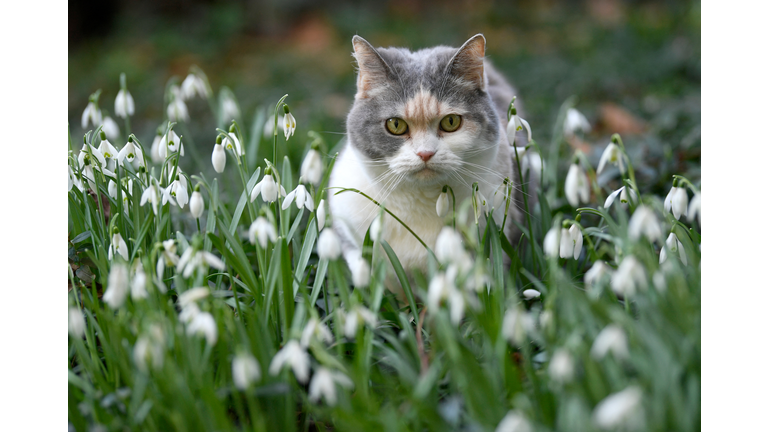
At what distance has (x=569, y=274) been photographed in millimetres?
2373

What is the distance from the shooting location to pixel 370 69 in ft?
7.54

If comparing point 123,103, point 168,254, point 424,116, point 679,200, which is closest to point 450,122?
point 424,116

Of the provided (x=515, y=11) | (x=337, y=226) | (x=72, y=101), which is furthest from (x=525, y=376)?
(x=515, y=11)

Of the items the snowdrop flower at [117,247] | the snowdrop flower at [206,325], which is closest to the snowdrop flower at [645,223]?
the snowdrop flower at [206,325]

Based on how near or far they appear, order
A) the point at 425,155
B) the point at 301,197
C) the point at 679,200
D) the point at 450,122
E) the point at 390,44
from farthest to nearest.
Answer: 1. the point at 390,44
2. the point at 450,122
3. the point at 425,155
4. the point at 301,197
5. the point at 679,200

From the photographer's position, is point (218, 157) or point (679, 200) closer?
point (679, 200)

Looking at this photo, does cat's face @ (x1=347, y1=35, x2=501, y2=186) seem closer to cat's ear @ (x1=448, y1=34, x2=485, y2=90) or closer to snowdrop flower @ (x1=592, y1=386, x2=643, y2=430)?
cat's ear @ (x1=448, y1=34, x2=485, y2=90)

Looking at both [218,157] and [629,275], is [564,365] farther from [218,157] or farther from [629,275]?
[218,157]

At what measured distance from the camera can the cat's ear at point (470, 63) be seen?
2207mm

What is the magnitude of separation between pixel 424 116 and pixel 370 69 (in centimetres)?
35

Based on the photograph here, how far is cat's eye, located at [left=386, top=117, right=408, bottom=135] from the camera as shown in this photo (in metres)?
2.19

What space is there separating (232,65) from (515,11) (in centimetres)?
468

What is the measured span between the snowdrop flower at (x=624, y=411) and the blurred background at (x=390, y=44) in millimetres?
2298

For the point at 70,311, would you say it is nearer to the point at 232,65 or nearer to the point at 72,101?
the point at 72,101
